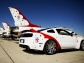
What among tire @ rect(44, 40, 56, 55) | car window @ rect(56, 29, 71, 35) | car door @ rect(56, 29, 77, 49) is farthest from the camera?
car window @ rect(56, 29, 71, 35)

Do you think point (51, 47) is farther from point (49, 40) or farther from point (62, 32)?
point (62, 32)

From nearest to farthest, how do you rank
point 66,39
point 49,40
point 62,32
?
point 49,40 < point 66,39 < point 62,32

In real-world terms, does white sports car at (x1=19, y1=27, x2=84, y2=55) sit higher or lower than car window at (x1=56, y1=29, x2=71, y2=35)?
lower

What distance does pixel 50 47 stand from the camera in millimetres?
5160

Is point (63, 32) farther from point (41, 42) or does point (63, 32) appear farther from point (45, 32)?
point (41, 42)

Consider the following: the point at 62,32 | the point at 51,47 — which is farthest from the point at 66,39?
the point at 51,47

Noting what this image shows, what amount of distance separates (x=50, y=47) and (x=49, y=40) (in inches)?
14.8

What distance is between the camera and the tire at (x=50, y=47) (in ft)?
16.6

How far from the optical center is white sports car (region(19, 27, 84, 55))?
495 centimetres

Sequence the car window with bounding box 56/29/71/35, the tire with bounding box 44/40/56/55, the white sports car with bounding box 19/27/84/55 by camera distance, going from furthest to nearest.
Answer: the car window with bounding box 56/29/71/35
the tire with bounding box 44/40/56/55
the white sports car with bounding box 19/27/84/55

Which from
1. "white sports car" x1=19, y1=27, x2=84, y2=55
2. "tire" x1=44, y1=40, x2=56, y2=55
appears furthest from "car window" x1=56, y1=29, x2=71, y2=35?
"tire" x1=44, y1=40, x2=56, y2=55

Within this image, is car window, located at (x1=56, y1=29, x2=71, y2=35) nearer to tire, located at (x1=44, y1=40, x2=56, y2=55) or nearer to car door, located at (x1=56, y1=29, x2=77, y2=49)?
car door, located at (x1=56, y1=29, x2=77, y2=49)

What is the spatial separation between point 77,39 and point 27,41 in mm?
3327

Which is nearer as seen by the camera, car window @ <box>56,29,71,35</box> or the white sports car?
the white sports car
